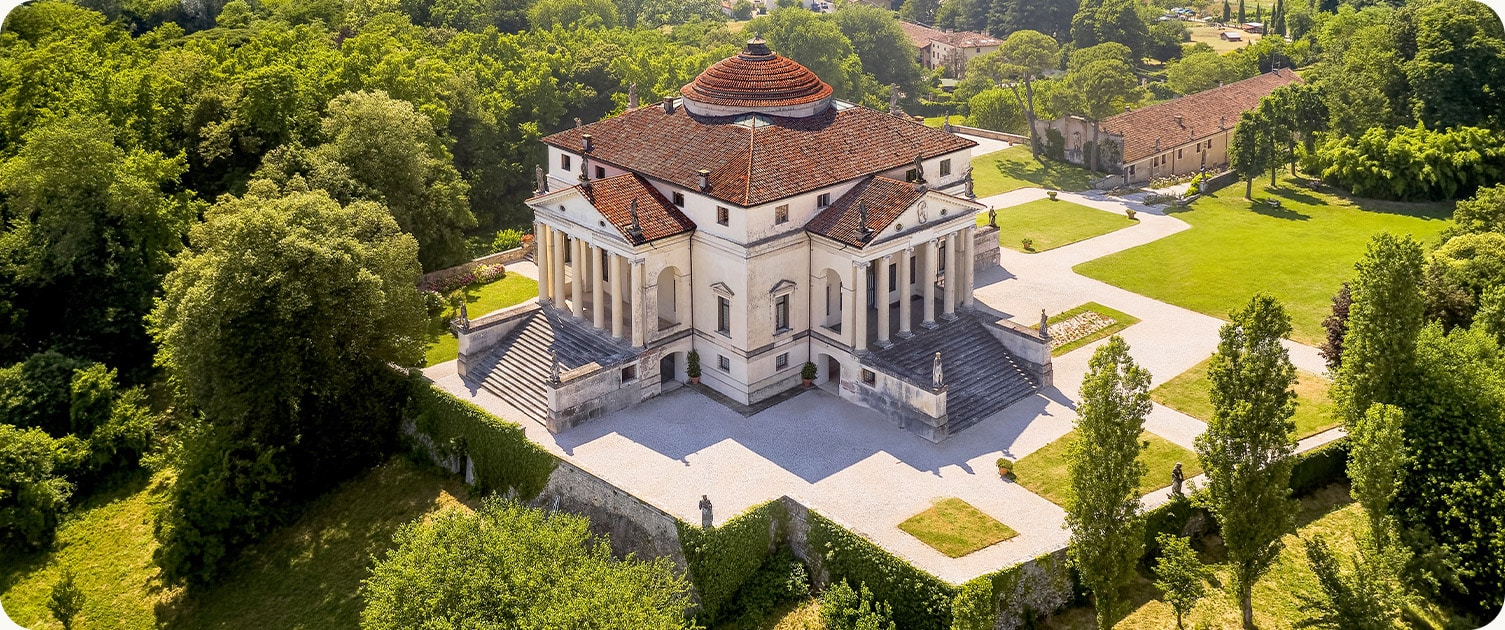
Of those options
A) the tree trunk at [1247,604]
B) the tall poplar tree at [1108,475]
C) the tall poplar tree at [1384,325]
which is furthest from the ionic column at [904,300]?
the tree trunk at [1247,604]

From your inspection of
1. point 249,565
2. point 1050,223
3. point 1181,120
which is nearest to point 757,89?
point 1050,223

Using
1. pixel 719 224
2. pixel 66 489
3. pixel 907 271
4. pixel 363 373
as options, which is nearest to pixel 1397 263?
pixel 907 271

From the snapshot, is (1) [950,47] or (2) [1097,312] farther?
(1) [950,47]

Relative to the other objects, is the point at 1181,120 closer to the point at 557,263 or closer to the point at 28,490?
the point at 557,263

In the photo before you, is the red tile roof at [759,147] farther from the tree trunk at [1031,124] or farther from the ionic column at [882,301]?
the tree trunk at [1031,124]

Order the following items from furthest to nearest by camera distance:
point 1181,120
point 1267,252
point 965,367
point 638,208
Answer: point 1181,120 → point 1267,252 → point 965,367 → point 638,208

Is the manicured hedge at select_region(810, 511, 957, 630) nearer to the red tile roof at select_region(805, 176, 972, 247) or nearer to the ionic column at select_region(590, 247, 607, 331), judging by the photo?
the red tile roof at select_region(805, 176, 972, 247)

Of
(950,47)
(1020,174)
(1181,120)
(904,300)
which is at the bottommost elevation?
(1020,174)
